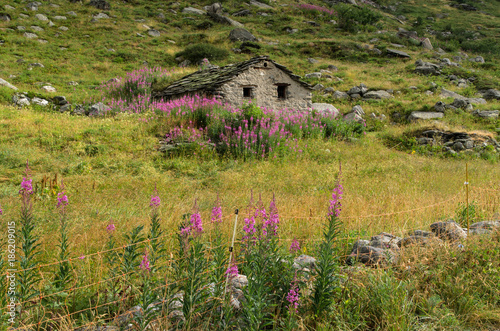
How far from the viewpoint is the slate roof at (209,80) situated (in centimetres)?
1578

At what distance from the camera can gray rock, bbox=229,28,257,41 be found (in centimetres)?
3319

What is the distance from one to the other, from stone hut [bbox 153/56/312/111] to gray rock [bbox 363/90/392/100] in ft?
20.9

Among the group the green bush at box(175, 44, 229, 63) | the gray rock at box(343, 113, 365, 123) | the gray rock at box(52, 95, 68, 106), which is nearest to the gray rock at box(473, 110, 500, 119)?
the gray rock at box(343, 113, 365, 123)

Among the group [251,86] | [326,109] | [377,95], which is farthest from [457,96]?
[251,86]

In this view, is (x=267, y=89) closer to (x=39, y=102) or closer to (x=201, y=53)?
(x=39, y=102)

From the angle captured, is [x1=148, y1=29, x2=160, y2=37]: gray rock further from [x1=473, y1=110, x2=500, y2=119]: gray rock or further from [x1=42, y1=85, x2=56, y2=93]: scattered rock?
[x1=473, y1=110, x2=500, y2=119]: gray rock

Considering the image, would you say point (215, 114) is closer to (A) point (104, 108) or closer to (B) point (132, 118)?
(B) point (132, 118)

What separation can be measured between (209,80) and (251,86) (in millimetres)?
2133

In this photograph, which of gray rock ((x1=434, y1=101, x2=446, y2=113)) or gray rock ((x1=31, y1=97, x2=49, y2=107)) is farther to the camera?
gray rock ((x1=434, y1=101, x2=446, y2=113))

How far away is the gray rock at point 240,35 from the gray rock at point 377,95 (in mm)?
15720

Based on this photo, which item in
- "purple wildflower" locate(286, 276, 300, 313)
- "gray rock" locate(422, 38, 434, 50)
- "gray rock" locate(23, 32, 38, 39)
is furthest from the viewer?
"gray rock" locate(422, 38, 434, 50)

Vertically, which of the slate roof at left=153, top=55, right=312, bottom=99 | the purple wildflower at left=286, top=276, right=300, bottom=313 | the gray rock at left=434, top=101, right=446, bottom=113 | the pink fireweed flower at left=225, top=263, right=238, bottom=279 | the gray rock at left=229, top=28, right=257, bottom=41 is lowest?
the purple wildflower at left=286, top=276, right=300, bottom=313

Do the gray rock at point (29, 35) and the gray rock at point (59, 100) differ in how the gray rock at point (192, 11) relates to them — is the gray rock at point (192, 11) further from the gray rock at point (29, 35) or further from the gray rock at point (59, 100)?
the gray rock at point (59, 100)

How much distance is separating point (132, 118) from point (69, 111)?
428cm
